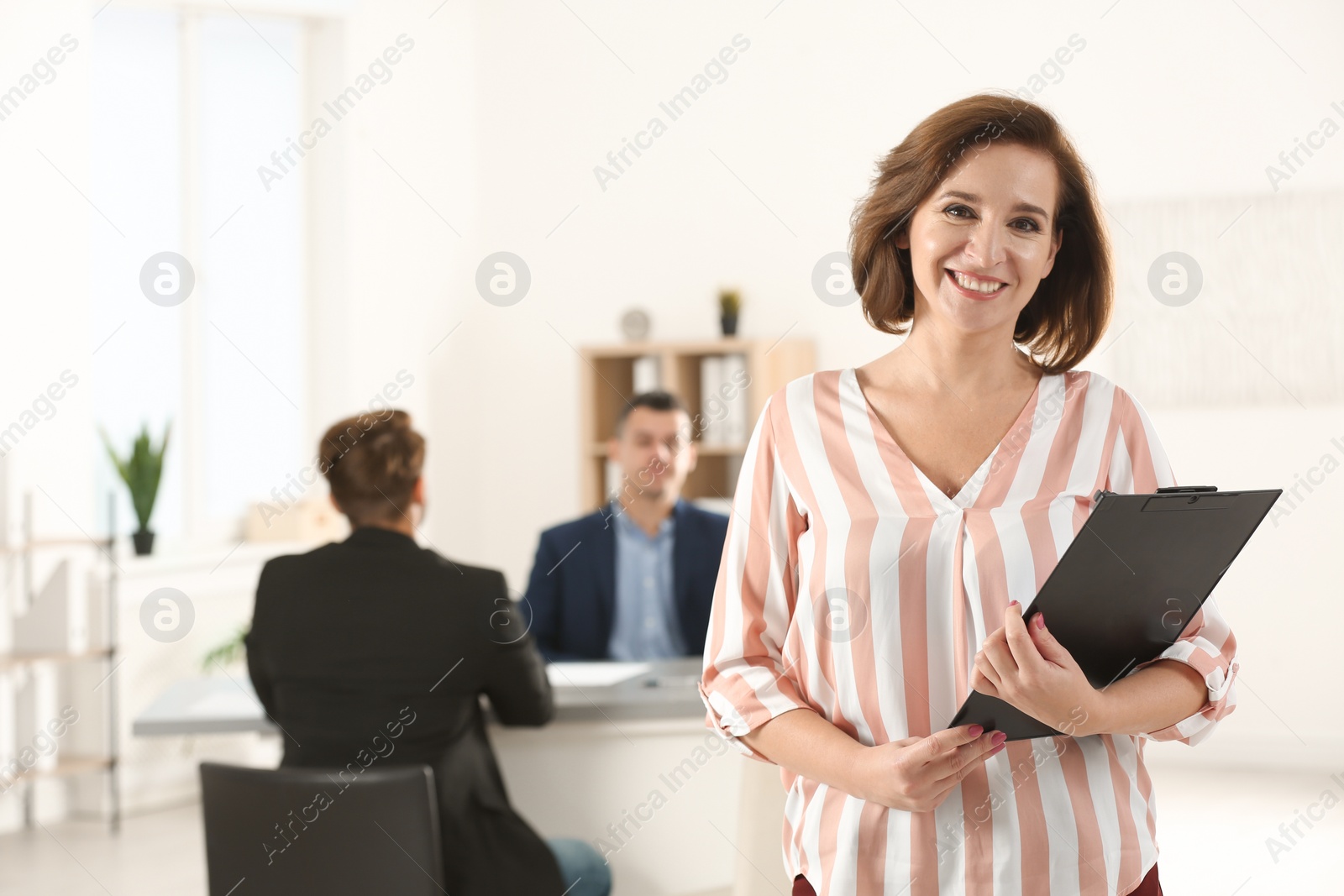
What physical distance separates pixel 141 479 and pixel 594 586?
2.32 metres

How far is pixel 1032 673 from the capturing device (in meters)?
0.96

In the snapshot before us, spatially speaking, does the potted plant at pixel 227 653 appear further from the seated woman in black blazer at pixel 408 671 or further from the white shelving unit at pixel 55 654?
the seated woman in black blazer at pixel 408 671

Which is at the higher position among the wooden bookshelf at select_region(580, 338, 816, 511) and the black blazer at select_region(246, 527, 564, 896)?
the wooden bookshelf at select_region(580, 338, 816, 511)

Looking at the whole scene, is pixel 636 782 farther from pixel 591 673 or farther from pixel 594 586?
pixel 594 586

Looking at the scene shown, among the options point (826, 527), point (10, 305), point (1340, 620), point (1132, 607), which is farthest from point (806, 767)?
point (1340, 620)

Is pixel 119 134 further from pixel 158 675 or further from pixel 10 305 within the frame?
pixel 158 675

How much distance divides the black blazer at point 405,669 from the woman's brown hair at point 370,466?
0.22 feet

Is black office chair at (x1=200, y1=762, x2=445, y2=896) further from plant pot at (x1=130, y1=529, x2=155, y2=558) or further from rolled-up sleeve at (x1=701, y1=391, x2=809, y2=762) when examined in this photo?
plant pot at (x1=130, y1=529, x2=155, y2=558)

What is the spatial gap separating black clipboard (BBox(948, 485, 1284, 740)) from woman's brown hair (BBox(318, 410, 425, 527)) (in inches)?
54.9

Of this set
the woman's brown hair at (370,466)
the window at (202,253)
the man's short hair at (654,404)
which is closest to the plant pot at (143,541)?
the window at (202,253)

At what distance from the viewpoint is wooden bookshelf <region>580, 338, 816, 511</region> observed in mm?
5336

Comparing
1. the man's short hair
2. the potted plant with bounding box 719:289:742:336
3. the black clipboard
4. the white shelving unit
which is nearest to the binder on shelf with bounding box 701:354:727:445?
the potted plant with bounding box 719:289:742:336

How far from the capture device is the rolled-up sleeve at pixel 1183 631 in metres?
1.09

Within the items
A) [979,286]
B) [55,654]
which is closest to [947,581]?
[979,286]
